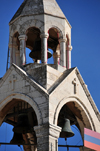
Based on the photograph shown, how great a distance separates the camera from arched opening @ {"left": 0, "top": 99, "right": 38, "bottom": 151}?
37.1 metres

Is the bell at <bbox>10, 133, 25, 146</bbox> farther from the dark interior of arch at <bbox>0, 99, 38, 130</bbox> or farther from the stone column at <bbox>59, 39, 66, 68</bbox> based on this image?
the stone column at <bbox>59, 39, 66, 68</bbox>

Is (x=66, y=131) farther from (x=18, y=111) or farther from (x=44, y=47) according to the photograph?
(x=44, y=47)

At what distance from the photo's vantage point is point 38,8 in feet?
125

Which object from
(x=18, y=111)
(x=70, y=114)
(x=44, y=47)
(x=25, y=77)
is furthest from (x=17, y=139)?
(x=44, y=47)

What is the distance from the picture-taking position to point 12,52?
3850 centimetres

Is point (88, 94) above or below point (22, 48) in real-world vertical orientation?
below

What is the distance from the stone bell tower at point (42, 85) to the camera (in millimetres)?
35031

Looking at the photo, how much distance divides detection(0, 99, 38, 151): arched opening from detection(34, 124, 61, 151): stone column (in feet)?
8.36

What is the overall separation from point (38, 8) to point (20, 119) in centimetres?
624

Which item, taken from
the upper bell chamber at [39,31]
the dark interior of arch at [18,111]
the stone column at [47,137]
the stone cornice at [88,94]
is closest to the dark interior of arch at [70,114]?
the stone cornice at [88,94]

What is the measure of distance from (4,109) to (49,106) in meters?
3.29

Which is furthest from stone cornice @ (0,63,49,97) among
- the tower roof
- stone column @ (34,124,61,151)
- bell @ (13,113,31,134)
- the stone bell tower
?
the tower roof

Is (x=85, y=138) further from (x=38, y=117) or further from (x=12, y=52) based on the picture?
(x=12, y=52)

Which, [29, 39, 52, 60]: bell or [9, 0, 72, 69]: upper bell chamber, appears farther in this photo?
[29, 39, 52, 60]: bell
